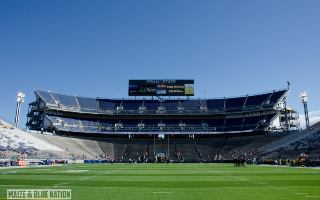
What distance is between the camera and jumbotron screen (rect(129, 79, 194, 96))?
9638cm

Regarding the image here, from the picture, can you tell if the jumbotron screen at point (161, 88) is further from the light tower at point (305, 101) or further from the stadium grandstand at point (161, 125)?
the light tower at point (305, 101)

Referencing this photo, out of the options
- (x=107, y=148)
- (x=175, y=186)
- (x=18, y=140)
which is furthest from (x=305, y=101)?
(x=175, y=186)

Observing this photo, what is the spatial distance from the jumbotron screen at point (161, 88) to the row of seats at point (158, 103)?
4.78 meters

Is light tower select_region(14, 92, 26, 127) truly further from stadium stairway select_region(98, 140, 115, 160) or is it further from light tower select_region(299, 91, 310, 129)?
light tower select_region(299, 91, 310, 129)

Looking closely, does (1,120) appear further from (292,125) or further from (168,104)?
(292,125)

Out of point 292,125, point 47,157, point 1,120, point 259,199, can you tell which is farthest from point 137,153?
point 259,199

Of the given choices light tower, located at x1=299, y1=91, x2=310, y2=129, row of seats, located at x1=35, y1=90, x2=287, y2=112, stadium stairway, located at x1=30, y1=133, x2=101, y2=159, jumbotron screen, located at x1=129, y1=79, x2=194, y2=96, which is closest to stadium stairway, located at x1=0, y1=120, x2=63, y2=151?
stadium stairway, located at x1=30, y1=133, x2=101, y2=159

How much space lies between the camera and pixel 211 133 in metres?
90.0

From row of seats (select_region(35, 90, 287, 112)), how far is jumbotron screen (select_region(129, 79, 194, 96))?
188 inches

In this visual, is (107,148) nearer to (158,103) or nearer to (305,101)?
(158,103)

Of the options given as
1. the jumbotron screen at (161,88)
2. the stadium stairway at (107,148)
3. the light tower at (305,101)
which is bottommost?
the stadium stairway at (107,148)

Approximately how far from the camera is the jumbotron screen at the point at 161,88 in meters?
96.4

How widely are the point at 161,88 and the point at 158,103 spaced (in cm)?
631

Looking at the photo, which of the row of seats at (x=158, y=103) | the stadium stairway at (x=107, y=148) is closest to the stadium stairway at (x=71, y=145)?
the stadium stairway at (x=107, y=148)
